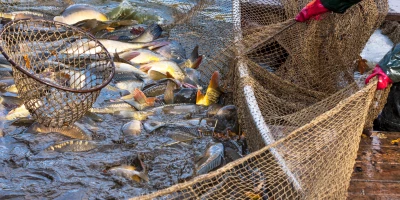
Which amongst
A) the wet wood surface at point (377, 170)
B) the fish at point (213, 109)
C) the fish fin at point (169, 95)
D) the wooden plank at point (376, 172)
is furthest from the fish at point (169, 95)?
the wooden plank at point (376, 172)

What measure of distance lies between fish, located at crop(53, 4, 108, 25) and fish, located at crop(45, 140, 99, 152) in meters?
3.87

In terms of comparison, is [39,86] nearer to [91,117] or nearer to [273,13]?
[91,117]

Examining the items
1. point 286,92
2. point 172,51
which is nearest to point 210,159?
point 286,92

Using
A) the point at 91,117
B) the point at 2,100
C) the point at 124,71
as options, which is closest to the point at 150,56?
the point at 124,71

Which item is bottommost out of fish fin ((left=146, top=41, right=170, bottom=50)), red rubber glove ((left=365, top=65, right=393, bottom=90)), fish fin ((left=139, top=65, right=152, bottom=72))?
fish fin ((left=139, top=65, right=152, bottom=72))

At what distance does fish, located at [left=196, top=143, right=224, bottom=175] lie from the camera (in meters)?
4.42

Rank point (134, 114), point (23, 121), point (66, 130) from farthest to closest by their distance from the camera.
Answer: point (134, 114) < point (23, 121) < point (66, 130)

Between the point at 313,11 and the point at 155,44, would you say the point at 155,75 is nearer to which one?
the point at 155,44

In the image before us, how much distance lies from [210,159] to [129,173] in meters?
0.74

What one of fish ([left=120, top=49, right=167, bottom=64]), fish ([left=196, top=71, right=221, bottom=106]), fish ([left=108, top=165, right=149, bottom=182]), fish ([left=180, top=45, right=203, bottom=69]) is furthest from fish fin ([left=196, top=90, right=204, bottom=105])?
fish ([left=108, top=165, right=149, bottom=182])

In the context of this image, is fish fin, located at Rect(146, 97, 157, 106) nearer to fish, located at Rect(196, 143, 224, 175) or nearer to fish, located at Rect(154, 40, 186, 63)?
fish, located at Rect(196, 143, 224, 175)

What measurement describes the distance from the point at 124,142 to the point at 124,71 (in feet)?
5.13

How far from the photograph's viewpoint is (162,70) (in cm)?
648

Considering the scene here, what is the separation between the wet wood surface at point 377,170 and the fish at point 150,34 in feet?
12.8
